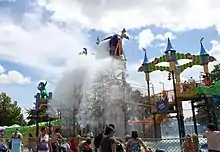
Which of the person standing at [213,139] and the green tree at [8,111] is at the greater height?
the green tree at [8,111]

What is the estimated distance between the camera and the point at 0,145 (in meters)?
11.7

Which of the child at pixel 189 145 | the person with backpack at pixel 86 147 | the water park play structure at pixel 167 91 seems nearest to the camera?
the child at pixel 189 145

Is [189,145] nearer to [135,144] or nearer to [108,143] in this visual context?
[135,144]

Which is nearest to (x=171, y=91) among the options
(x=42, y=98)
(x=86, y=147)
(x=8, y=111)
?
(x=42, y=98)

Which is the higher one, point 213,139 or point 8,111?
point 8,111

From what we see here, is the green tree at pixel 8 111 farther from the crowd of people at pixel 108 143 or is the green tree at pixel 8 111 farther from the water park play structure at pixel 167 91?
Result: the crowd of people at pixel 108 143

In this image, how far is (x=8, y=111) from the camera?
45.2 meters

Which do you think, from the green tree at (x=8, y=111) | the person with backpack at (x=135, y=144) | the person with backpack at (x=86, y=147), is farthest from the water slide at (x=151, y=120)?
the green tree at (x=8, y=111)

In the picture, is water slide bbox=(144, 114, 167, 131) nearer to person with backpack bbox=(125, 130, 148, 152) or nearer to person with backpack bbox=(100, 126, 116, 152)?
person with backpack bbox=(125, 130, 148, 152)

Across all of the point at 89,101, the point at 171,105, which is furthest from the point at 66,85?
the point at 171,105

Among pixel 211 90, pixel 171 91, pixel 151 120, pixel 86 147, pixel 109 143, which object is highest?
pixel 171 91

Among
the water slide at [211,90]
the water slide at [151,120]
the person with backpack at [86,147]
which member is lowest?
the person with backpack at [86,147]

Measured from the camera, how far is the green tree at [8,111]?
4497 centimetres

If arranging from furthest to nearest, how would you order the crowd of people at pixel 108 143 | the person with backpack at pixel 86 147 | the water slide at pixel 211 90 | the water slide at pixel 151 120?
the water slide at pixel 151 120
the water slide at pixel 211 90
the person with backpack at pixel 86 147
the crowd of people at pixel 108 143
